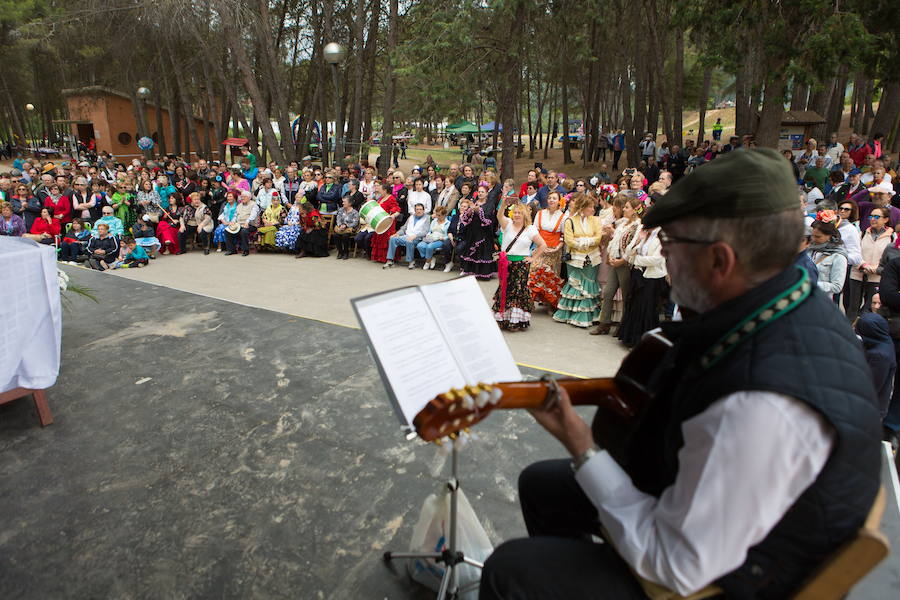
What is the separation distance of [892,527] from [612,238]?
3879 millimetres

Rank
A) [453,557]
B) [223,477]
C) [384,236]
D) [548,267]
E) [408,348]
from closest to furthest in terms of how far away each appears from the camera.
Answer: [408,348] → [453,557] → [223,477] → [548,267] → [384,236]

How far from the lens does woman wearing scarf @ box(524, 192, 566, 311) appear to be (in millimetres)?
6922

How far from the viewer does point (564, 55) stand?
68.2ft

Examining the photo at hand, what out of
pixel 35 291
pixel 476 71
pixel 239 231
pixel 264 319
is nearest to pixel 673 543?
pixel 35 291

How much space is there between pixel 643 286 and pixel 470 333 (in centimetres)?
414

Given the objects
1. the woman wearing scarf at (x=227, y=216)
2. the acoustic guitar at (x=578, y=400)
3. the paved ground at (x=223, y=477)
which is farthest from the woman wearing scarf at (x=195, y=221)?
the acoustic guitar at (x=578, y=400)

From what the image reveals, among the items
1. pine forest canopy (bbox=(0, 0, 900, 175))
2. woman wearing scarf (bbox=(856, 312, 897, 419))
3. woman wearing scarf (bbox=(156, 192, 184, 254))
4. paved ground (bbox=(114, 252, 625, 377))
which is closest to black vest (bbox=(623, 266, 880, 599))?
woman wearing scarf (bbox=(856, 312, 897, 419))

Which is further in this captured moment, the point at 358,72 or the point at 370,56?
the point at 370,56

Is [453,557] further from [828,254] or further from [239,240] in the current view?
[239,240]

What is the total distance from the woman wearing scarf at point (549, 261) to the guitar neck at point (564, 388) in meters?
5.18

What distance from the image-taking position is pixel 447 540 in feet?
7.75

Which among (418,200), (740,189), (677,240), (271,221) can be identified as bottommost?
(271,221)

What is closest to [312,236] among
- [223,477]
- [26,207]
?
[26,207]

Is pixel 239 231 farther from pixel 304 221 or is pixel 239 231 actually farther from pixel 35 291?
pixel 35 291
